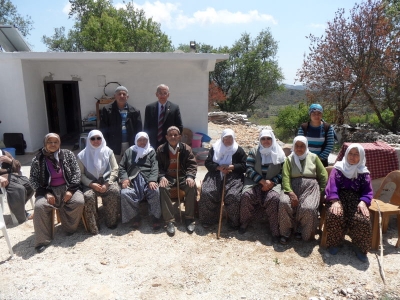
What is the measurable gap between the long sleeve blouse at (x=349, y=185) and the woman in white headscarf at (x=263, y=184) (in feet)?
1.83

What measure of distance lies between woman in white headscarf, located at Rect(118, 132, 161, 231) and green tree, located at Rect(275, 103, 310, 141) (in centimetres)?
980

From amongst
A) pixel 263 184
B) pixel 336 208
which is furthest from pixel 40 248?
pixel 336 208

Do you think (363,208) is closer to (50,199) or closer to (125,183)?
(125,183)

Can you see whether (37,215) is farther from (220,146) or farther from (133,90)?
(133,90)

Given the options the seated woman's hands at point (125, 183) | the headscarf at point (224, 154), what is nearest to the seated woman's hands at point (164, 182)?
the seated woman's hands at point (125, 183)

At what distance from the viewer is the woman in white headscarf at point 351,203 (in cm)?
307

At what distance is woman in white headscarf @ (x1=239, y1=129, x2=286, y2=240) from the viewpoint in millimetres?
3482

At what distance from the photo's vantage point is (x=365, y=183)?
3.22 m

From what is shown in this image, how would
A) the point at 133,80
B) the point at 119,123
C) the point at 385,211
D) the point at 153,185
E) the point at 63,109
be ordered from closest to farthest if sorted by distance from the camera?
the point at 385,211 → the point at 153,185 → the point at 119,123 → the point at 133,80 → the point at 63,109

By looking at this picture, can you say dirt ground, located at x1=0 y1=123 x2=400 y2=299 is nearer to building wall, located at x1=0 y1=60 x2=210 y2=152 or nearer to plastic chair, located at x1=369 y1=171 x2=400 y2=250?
plastic chair, located at x1=369 y1=171 x2=400 y2=250

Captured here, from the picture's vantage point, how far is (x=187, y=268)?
2979mm

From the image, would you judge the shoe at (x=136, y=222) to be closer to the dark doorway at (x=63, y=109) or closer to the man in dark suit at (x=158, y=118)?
the man in dark suit at (x=158, y=118)

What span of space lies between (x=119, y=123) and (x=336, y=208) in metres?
3.00

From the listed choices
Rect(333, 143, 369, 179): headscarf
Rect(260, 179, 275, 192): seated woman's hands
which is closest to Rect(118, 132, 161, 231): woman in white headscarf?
Rect(260, 179, 275, 192): seated woman's hands
